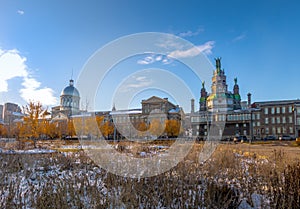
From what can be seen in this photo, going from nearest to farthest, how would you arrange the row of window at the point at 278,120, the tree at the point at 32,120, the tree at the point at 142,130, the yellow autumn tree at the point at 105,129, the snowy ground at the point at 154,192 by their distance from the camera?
the snowy ground at the point at 154,192 < the tree at the point at 142,130 < the tree at the point at 32,120 < the yellow autumn tree at the point at 105,129 < the row of window at the point at 278,120

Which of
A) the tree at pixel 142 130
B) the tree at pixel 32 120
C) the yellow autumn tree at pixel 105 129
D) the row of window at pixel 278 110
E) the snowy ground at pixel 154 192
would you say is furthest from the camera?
the row of window at pixel 278 110

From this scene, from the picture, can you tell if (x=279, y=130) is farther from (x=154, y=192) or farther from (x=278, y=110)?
(x=154, y=192)

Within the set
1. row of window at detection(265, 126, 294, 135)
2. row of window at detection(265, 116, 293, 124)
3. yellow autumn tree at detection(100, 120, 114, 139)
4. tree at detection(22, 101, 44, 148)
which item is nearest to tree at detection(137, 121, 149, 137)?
yellow autumn tree at detection(100, 120, 114, 139)

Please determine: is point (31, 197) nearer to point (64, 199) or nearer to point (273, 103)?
point (64, 199)

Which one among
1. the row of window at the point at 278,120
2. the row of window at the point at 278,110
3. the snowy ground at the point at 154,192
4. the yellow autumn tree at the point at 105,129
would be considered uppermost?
the row of window at the point at 278,110

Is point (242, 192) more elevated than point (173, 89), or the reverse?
point (173, 89)

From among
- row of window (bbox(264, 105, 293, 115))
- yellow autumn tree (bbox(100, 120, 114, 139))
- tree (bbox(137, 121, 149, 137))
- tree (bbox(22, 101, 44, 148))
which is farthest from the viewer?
row of window (bbox(264, 105, 293, 115))

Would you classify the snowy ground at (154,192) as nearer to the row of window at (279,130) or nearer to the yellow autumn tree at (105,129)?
the yellow autumn tree at (105,129)

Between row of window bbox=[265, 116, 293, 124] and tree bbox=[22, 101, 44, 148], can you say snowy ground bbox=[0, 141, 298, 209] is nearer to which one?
tree bbox=[22, 101, 44, 148]

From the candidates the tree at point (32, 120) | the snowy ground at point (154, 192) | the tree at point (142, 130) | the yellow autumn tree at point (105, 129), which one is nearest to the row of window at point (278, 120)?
the yellow autumn tree at point (105, 129)

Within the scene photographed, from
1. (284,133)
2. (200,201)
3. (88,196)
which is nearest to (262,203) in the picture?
(200,201)

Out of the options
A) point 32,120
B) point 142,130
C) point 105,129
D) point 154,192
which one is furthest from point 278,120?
point 154,192

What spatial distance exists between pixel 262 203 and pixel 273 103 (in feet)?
221

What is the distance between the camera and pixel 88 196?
4277mm
